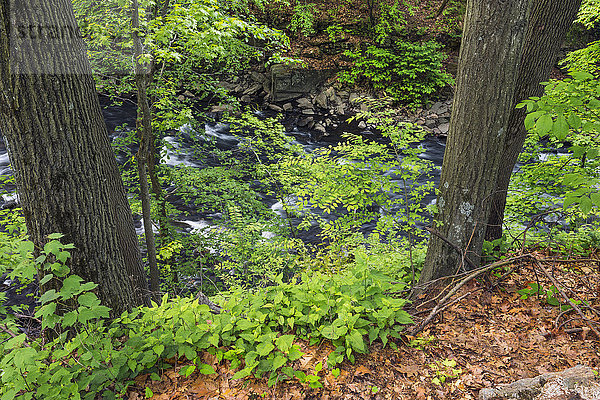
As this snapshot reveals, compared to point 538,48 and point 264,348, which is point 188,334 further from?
point 538,48

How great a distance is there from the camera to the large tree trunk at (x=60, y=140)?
2268mm

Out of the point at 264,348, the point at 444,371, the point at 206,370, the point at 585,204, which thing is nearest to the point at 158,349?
the point at 206,370

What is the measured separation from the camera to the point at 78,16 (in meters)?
4.77

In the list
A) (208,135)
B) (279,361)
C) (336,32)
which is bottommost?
(279,361)

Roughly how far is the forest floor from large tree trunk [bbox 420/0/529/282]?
54 centimetres

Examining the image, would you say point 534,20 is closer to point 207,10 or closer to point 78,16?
point 207,10

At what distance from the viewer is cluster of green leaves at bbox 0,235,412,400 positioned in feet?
6.89

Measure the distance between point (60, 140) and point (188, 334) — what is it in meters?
1.68

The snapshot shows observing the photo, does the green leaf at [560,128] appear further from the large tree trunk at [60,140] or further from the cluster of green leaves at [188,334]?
the large tree trunk at [60,140]

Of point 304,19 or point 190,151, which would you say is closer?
point 190,151

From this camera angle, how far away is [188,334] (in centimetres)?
246

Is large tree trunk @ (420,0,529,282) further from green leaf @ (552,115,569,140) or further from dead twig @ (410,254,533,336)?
green leaf @ (552,115,569,140)

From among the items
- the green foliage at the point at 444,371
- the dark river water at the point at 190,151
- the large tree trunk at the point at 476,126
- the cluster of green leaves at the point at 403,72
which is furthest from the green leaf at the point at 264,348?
the cluster of green leaves at the point at 403,72

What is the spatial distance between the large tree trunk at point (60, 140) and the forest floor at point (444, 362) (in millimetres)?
1134
